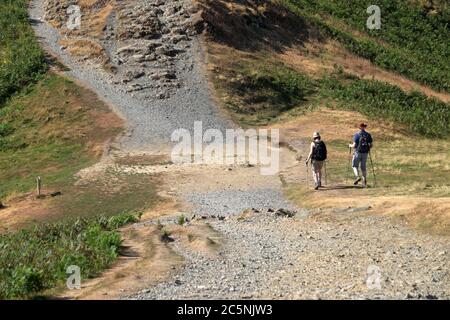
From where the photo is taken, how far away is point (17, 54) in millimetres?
55688

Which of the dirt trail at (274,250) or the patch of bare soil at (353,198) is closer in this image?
the dirt trail at (274,250)

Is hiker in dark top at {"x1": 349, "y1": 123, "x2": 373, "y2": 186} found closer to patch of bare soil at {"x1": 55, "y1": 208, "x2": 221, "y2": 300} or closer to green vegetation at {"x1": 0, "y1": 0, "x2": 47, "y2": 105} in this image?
patch of bare soil at {"x1": 55, "y1": 208, "x2": 221, "y2": 300}

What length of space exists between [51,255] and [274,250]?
574 centimetres

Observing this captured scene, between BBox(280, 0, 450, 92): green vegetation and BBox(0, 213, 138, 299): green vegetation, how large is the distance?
4648cm

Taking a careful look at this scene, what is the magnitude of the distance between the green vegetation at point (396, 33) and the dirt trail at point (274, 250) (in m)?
36.6

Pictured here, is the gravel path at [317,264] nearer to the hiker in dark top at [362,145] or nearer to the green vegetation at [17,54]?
the hiker in dark top at [362,145]

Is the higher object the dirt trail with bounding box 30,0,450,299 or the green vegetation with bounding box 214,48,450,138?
the green vegetation with bounding box 214,48,450,138

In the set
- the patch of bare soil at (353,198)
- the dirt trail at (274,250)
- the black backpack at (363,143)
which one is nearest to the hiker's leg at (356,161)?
the black backpack at (363,143)

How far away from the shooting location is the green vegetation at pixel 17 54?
51.4m

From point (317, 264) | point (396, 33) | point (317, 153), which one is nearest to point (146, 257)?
point (317, 264)

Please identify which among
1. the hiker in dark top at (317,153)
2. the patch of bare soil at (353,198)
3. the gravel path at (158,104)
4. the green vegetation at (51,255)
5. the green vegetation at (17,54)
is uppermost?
the green vegetation at (17,54)

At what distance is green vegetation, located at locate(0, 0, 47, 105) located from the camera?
51.4m

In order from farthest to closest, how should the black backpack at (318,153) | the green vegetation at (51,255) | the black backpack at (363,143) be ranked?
1. the black backpack at (318,153)
2. the black backpack at (363,143)
3. the green vegetation at (51,255)

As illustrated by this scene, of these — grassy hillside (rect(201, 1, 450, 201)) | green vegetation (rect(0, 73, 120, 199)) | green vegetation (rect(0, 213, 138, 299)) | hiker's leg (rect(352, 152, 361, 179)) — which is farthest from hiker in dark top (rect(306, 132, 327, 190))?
green vegetation (rect(0, 73, 120, 199))
